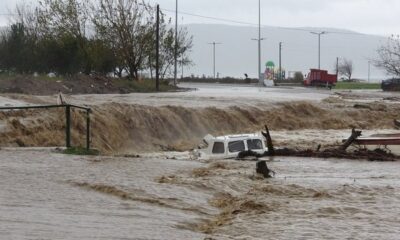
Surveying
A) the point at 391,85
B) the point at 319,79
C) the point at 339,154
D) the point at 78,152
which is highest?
the point at 319,79

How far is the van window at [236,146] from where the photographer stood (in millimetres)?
21761

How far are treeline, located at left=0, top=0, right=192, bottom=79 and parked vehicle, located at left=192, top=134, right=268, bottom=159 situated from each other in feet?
113

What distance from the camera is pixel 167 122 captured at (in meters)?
30.7

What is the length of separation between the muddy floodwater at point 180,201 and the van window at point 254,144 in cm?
439

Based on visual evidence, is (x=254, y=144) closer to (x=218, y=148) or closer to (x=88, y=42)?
(x=218, y=148)

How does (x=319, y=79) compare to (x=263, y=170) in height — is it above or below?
above

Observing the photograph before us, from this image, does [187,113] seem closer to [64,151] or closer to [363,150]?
[363,150]

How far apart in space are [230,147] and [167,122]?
30.3 ft

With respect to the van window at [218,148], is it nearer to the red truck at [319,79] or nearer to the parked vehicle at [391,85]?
the parked vehicle at [391,85]

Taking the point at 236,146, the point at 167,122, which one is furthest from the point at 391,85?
the point at 236,146

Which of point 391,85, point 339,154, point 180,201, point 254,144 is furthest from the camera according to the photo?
point 391,85

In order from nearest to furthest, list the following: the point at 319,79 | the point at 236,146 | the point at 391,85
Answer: the point at 236,146, the point at 391,85, the point at 319,79

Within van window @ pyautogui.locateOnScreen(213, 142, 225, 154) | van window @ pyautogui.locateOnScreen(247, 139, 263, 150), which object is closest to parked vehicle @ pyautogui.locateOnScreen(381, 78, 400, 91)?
van window @ pyautogui.locateOnScreen(247, 139, 263, 150)

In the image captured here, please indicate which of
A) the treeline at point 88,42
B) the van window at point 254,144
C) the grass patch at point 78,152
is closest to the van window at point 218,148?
the van window at point 254,144
